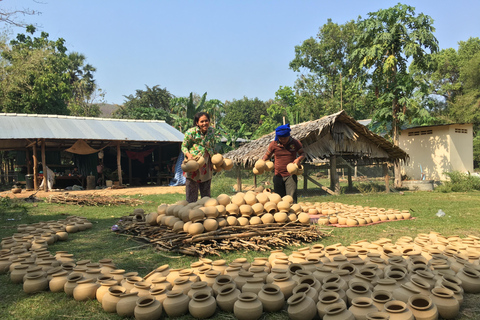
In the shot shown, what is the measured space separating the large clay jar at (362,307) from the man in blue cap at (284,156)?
126 inches

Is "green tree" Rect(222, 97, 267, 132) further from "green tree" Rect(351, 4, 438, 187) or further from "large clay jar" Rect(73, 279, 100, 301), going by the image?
"large clay jar" Rect(73, 279, 100, 301)

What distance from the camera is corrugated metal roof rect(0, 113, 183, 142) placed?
13.8m

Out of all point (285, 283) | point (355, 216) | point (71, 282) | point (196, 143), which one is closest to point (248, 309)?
point (285, 283)

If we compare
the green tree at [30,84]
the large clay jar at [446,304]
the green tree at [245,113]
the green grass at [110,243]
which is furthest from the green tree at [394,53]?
the green tree at [245,113]

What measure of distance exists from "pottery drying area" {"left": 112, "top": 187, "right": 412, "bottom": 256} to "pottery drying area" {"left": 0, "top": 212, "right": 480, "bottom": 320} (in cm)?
81

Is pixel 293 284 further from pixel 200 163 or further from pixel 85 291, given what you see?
pixel 200 163

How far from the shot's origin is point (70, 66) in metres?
36.3

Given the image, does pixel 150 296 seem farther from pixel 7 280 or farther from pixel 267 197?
pixel 267 197

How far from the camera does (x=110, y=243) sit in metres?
4.54

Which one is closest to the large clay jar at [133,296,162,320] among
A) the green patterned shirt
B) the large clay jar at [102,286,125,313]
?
the large clay jar at [102,286,125,313]

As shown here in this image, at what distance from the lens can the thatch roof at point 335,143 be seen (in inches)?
427

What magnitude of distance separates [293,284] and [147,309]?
1063mm

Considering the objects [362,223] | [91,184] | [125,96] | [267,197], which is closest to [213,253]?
[267,197]

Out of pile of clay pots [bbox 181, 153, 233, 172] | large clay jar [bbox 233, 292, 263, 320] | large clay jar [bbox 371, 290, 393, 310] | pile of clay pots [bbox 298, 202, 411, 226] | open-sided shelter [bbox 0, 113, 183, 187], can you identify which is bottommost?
pile of clay pots [bbox 298, 202, 411, 226]
